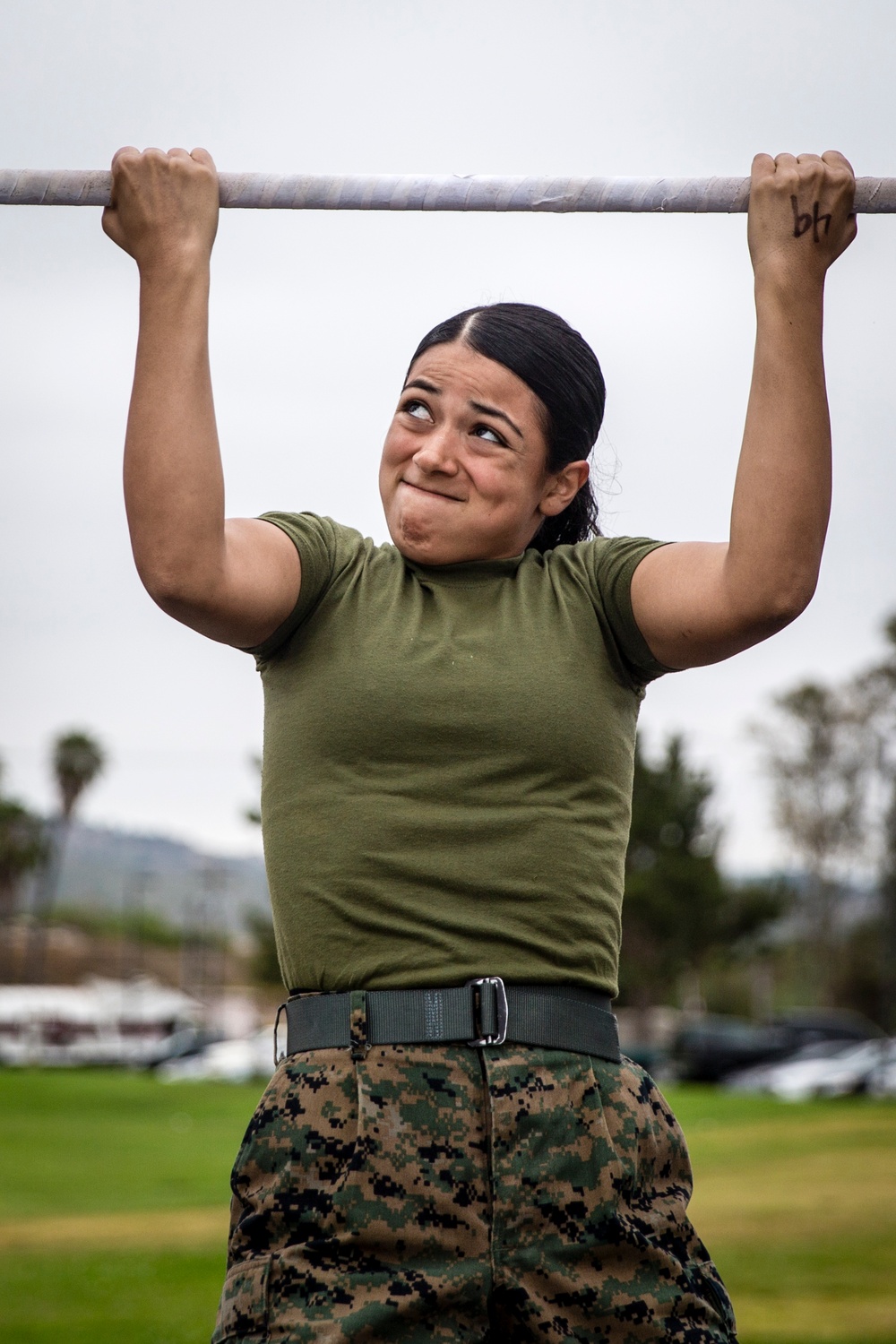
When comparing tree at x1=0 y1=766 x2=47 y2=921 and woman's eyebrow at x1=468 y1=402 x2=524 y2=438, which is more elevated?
tree at x1=0 y1=766 x2=47 y2=921

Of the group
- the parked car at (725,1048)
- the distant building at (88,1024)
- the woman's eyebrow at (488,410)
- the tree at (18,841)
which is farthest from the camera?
the tree at (18,841)

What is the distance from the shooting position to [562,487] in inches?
92.7

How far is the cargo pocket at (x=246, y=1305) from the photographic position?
6.19ft

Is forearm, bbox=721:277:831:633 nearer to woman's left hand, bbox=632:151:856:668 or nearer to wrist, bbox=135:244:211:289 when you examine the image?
woman's left hand, bbox=632:151:856:668

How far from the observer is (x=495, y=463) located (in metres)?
2.21

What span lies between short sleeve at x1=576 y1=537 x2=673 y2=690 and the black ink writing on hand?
0.44 meters

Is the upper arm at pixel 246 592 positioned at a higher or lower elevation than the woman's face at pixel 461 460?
lower

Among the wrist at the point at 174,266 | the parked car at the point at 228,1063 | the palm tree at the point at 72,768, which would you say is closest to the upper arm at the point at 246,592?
the wrist at the point at 174,266

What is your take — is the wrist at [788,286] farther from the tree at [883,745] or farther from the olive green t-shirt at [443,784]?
the tree at [883,745]

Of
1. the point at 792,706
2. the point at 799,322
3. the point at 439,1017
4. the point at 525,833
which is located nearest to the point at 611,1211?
the point at 439,1017

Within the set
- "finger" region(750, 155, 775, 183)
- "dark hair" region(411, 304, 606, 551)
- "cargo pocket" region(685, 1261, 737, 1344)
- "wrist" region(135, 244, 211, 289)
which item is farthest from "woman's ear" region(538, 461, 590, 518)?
"cargo pocket" region(685, 1261, 737, 1344)

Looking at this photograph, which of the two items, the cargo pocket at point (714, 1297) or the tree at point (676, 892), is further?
the tree at point (676, 892)

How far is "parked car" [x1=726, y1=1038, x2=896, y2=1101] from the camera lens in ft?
108

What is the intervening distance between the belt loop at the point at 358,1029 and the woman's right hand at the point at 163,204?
0.95 metres
